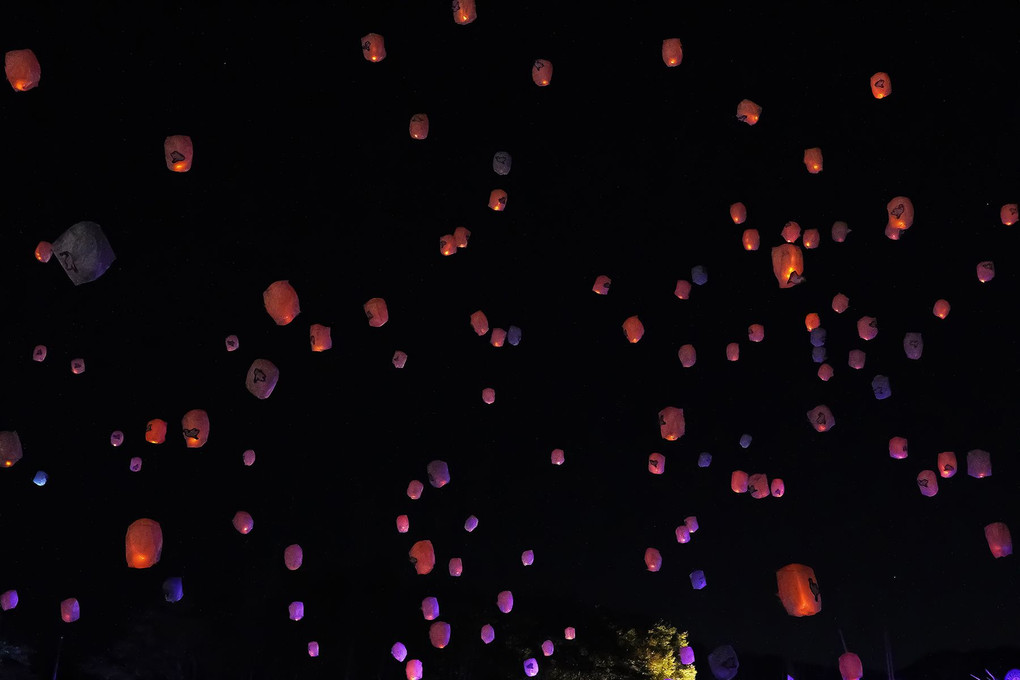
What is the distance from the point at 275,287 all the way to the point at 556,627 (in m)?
18.1

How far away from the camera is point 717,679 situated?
16.0 m

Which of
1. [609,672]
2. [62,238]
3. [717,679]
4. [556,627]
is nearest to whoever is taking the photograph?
[62,238]

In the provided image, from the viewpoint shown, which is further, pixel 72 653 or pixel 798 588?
pixel 72 653

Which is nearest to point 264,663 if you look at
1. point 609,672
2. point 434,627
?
point 434,627

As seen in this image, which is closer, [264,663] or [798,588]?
[798,588]

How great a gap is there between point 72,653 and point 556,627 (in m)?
13.6

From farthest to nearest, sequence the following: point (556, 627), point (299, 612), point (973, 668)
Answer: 1. point (973, 668)
2. point (299, 612)
3. point (556, 627)

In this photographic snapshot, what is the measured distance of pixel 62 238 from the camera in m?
9.78

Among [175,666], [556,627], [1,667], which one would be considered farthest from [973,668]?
[1,667]

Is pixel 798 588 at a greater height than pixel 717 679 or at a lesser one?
greater

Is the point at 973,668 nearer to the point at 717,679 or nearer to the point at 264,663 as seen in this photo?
the point at 264,663

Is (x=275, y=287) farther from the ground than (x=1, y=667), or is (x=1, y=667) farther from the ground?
(x=275, y=287)

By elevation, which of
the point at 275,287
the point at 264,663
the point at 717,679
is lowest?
the point at 264,663

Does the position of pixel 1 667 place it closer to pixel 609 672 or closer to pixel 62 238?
pixel 609 672
